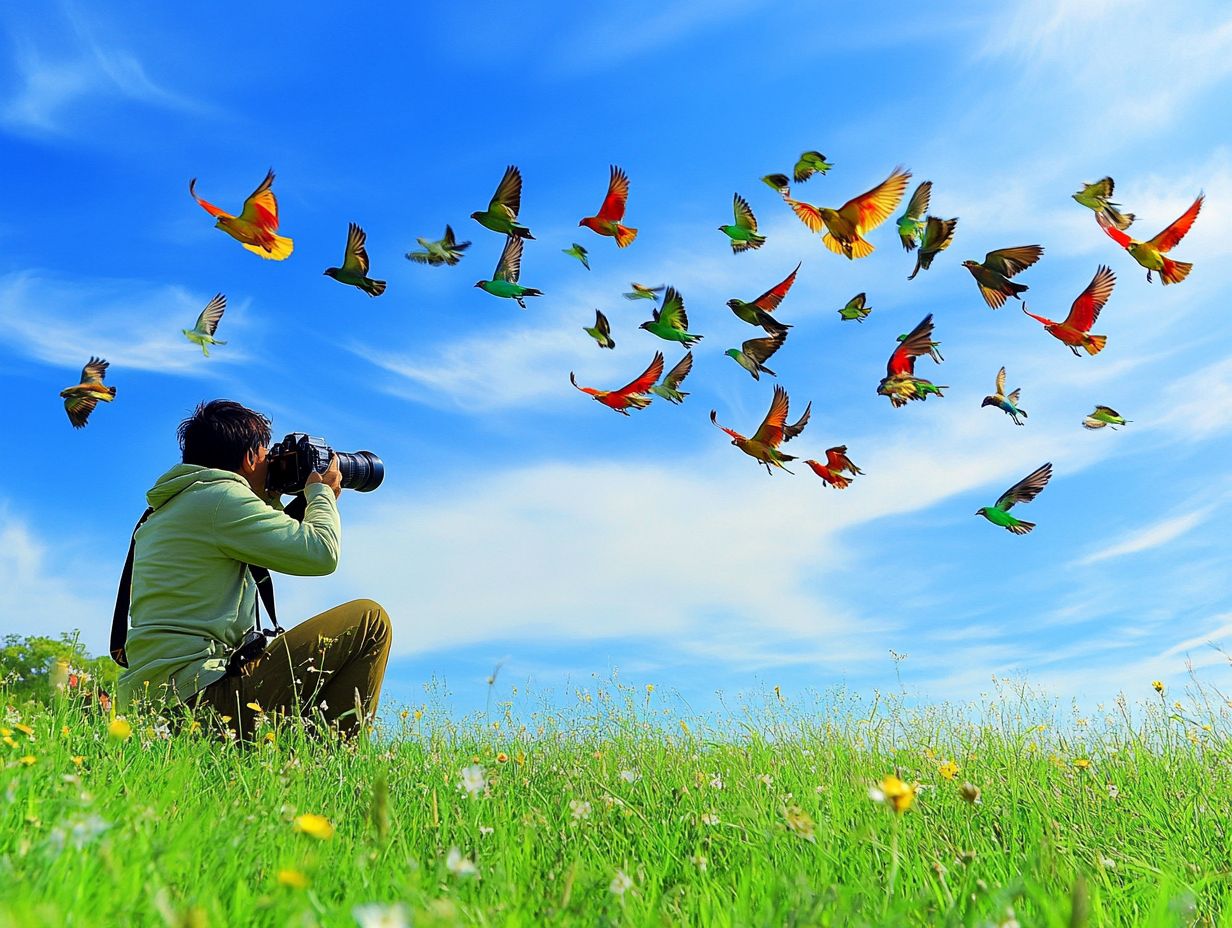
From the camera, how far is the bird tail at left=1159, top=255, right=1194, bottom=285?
6.21 meters

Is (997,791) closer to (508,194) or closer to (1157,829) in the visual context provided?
(1157,829)

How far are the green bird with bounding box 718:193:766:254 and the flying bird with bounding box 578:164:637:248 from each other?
69cm

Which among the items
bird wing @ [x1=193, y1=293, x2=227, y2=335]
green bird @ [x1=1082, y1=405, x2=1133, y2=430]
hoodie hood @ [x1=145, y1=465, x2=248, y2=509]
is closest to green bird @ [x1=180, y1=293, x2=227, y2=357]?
bird wing @ [x1=193, y1=293, x2=227, y2=335]

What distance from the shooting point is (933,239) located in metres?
6.00

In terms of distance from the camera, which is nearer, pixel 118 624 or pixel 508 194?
pixel 118 624

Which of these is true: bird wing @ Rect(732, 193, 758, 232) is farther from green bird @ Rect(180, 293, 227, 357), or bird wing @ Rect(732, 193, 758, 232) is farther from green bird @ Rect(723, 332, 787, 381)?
green bird @ Rect(180, 293, 227, 357)

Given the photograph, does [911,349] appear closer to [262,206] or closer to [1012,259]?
[1012,259]

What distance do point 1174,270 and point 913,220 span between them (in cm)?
165

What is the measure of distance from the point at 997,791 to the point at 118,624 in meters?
4.34

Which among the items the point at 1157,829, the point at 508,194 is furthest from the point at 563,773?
the point at 508,194

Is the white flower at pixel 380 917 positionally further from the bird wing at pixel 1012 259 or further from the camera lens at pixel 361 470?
the bird wing at pixel 1012 259

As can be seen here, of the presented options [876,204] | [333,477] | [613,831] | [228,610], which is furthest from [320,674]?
[876,204]

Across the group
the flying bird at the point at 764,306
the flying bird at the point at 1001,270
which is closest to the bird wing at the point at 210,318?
the flying bird at the point at 764,306

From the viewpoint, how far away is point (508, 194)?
6074 mm
